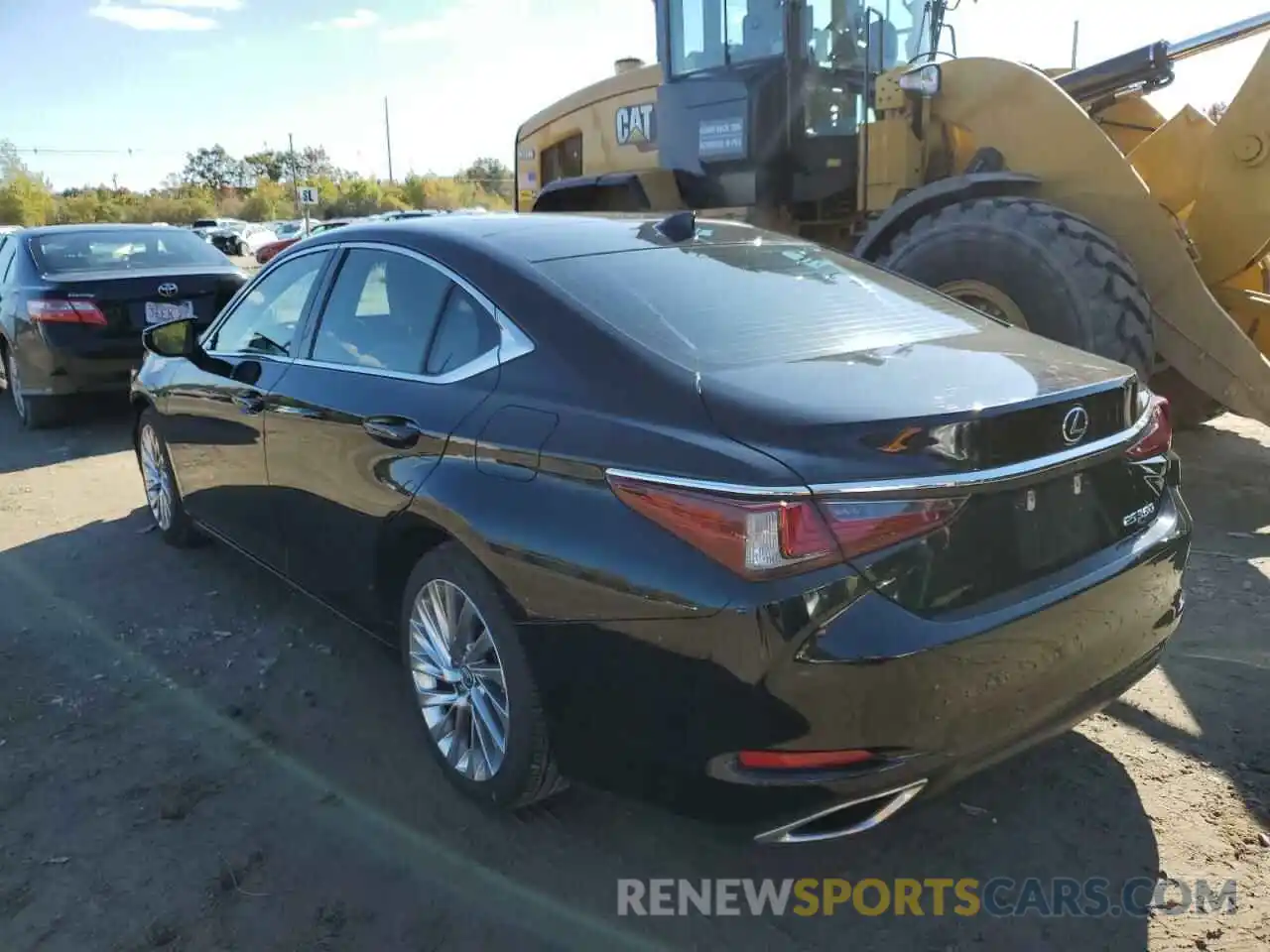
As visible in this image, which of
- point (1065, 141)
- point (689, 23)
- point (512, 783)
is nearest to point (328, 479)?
point (512, 783)

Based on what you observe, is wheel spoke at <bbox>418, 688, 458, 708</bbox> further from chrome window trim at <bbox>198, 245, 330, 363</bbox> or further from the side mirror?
the side mirror

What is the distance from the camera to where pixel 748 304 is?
2.88 metres

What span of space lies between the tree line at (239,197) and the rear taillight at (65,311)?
48814mm

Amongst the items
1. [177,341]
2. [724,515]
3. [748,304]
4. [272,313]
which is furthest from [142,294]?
[724,515]

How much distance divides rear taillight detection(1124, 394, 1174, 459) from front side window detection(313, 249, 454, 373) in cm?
198

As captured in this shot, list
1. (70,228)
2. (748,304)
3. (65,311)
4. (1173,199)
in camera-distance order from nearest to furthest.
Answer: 1. (748,304)
2. (1173,199)
3. (65,311)
4. (70,228)

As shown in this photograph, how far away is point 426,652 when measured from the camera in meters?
3.03

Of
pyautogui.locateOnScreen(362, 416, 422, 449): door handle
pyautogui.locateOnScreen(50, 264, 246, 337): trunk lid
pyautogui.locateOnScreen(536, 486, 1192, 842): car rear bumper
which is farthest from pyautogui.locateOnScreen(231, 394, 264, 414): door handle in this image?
pyautogui.locateOnScreen(50, 264, 246, 337): trunk lid

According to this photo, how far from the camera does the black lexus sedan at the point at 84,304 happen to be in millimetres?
7578

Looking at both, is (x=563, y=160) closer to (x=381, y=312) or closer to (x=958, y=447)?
(x=381, y=312)

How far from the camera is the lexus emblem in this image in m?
2.40

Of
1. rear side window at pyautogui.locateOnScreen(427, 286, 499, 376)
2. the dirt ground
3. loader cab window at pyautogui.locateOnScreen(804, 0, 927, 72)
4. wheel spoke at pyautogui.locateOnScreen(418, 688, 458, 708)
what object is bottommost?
the dirt ground

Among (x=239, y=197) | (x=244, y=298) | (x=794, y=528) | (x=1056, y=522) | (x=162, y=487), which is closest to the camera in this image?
(x=794, y=528)

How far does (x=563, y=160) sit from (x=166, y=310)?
152 inches
